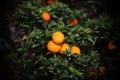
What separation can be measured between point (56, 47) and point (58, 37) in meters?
0.15

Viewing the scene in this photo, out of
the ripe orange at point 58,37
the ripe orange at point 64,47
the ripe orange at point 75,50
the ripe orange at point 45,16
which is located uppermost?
the ripe orange at point 45,16

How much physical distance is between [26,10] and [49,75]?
1.06 metres

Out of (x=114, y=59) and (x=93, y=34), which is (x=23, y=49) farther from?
(x=114, y=59)

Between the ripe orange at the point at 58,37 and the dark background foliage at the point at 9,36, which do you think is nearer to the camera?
the dark background foliage at the point at 9,36

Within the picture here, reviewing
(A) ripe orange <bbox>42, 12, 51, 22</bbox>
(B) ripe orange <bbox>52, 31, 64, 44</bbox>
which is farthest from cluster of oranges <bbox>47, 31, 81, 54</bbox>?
(A) ripe orange <bbox>42, 12, 51, 22</bbox>

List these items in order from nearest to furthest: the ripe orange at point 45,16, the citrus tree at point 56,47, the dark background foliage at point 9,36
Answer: the dark background foliage at point 9,36 → the citrus tree at point 56,47 → the ripe orange at point 45,16

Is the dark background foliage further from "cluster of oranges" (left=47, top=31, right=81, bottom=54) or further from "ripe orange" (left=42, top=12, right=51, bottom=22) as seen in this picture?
"ripe orange" (left=42, top=12, right=51, bottom=22)

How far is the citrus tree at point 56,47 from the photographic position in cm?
284

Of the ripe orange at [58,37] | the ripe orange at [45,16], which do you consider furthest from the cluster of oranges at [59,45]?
the ripe orange at [45,16]

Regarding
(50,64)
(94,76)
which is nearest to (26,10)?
(50,64)

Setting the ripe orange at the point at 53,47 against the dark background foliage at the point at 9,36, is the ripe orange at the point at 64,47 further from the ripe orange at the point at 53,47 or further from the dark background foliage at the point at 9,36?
the dark background foliage at the point at 9,36

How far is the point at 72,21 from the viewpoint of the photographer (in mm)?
4035

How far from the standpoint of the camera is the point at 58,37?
2.94 metres

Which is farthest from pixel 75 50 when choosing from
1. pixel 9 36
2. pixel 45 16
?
pixel 9 36
